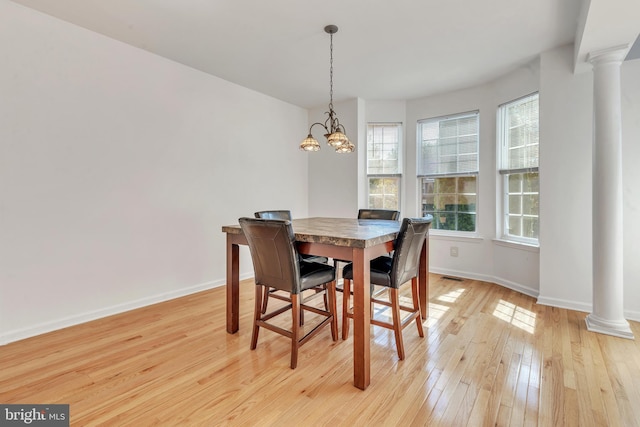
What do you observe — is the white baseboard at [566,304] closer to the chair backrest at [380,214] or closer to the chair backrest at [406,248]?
the chair backrest at [380,214]

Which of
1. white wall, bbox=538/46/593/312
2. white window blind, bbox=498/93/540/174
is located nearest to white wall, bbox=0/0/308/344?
white window blind, bbox=498/93/540/174

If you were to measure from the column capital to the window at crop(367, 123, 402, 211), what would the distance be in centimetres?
237

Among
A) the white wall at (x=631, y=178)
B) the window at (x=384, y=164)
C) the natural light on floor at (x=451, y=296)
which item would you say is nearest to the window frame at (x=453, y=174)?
the window at (x=384, y=164)

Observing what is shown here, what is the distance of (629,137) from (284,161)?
3.89 m

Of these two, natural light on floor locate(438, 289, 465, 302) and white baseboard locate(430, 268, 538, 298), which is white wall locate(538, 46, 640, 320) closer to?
white baseboard locate(430, 268, 538, 298)

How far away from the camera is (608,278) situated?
2.49 meters

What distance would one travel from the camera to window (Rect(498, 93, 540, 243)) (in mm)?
3408

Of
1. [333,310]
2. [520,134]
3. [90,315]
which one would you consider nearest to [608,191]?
[520,134]

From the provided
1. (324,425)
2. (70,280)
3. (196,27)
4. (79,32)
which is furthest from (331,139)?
(70,280)

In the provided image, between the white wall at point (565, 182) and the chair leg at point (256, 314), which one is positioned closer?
the chair leg at point (256, 314)

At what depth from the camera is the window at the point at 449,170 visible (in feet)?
13.6

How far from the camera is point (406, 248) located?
81.7 inches

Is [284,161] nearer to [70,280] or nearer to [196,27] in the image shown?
[196,27]

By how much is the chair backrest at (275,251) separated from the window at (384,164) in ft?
9.77
